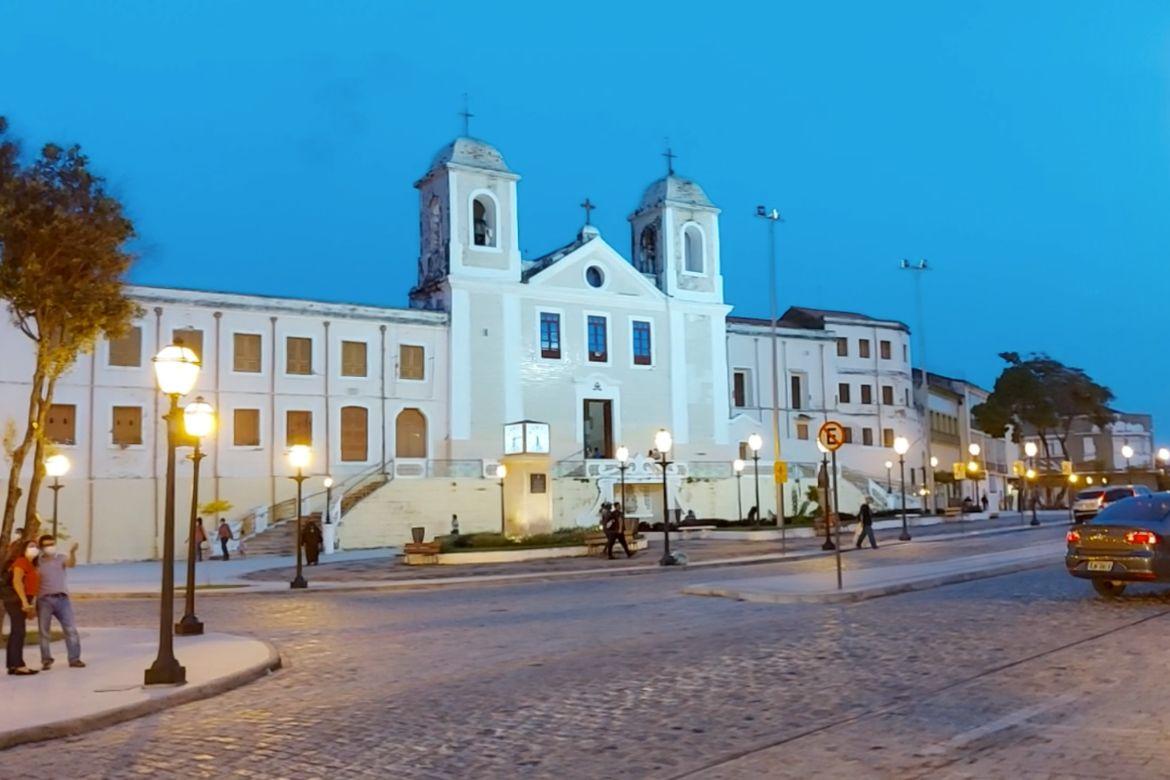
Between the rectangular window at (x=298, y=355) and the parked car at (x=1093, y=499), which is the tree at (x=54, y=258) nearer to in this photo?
the rectangular window at (x=298, y=355)

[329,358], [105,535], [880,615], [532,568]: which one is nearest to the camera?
[880,615]

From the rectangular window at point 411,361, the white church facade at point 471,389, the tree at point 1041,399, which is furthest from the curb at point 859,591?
the tree at point 1041,399

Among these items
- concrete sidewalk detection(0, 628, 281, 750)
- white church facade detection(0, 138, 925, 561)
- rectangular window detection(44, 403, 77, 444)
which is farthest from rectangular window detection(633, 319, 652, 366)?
concrete sidewalk detection(0, 628, 281, 750)

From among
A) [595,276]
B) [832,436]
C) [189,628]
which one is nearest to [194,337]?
[595,276]

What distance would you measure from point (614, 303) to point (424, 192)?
32.5ft

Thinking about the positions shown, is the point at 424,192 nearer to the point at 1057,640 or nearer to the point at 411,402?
the point at 411,402

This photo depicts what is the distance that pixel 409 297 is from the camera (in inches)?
2029

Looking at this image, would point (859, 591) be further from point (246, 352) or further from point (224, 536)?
point (246, 352)

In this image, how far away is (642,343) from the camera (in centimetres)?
5266

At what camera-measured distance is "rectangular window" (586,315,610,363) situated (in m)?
51.2

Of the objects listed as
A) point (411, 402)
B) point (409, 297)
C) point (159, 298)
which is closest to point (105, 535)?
point (159, 298)

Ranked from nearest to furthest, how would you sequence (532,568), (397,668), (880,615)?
(397,668), (880,615), (532,568)

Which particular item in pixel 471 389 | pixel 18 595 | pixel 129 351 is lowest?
pixel 18 595

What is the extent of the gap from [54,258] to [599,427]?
3671 centimetres
